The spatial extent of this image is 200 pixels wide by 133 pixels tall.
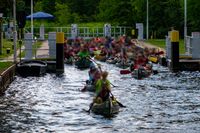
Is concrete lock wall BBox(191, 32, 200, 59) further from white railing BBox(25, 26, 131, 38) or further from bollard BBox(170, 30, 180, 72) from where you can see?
white railing BBox(25, 26, 131, 38)

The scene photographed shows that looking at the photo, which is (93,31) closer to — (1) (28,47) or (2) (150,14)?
(2) (150,14)

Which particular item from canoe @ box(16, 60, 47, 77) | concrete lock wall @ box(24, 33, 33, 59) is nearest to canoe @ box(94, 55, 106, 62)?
concrete lock wall @ box(24, 33, 33, 59)

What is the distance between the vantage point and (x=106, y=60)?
59062mm

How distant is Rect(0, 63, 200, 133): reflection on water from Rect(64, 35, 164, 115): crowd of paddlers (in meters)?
0.59

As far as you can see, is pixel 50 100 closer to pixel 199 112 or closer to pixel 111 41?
pixel 199 112

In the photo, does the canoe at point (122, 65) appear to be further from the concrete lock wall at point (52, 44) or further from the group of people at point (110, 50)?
the concrete lock wall at point (52, 44)

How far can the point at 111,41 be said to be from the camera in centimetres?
6662

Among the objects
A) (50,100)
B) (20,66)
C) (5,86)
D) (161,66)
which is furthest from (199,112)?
(161,66)

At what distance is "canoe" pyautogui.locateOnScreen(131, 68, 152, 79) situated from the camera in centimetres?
4394

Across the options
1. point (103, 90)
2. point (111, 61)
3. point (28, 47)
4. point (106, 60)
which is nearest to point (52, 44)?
point (28, 47)

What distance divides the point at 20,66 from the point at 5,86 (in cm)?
774

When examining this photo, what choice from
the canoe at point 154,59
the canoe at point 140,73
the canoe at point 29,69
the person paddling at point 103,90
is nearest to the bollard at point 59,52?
the canoe at point 29,69

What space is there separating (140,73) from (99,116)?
16.1 metres

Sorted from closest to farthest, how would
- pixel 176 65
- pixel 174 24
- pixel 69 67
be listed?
pixel 176 65 → pixel 69 67 → pixel 174 24
